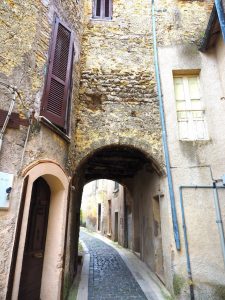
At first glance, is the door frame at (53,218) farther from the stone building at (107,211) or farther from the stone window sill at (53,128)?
the stone building at (107,211)

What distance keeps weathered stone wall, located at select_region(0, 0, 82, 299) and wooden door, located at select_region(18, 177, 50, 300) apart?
2.45 ft

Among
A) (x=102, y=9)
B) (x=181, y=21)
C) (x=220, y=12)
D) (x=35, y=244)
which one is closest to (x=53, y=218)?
(x=35, y=244)

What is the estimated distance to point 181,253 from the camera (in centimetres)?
466

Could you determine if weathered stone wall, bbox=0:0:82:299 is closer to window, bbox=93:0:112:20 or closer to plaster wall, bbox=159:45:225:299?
window, bbox=93:0:112:20

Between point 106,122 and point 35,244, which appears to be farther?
point 106,122

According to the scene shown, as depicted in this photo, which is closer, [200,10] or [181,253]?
[181,253]

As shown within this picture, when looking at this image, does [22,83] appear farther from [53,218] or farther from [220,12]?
[220,12]

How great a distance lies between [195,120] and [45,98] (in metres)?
3.68

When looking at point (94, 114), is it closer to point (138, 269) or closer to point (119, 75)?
point (119, 75)

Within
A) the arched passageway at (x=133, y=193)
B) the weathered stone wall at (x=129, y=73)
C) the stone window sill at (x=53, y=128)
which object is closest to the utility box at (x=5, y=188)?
the stone window sill at (x=53, y=128)

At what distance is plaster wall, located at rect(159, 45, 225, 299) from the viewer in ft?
15.0

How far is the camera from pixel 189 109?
19.3ft

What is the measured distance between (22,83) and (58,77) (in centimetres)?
104

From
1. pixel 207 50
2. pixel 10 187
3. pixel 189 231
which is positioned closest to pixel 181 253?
pixel 189 231
